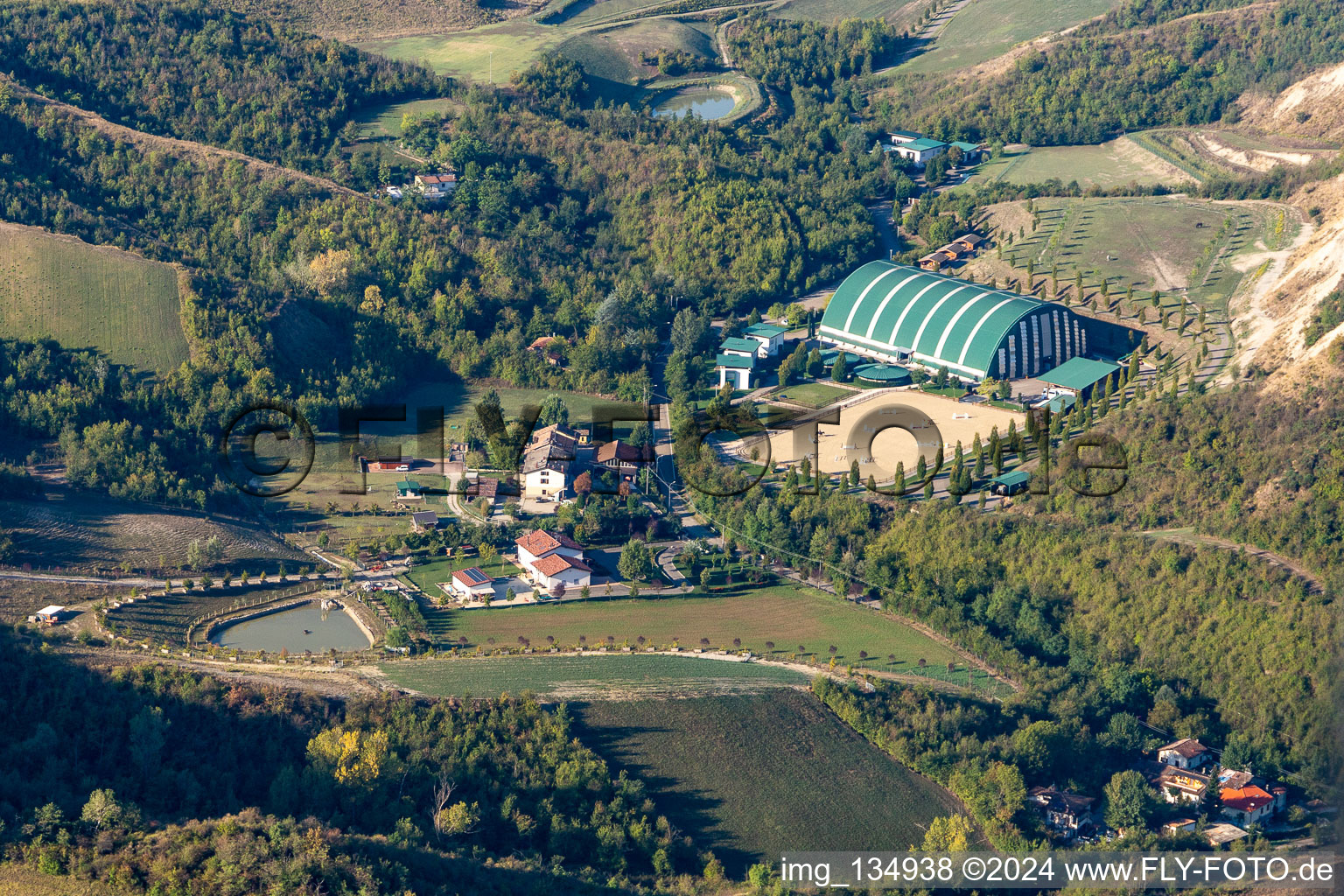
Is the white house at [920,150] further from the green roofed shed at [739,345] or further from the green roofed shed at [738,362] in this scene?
the green roofed shed at [738,362]

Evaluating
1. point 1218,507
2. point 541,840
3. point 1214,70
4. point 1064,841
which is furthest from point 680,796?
point 1214,70

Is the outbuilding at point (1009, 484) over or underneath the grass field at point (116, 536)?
over

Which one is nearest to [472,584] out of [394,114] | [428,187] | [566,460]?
[566,460]

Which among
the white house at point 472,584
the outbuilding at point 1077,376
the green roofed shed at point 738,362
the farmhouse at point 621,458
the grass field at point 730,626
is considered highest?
the green roofed shed at point 738,362

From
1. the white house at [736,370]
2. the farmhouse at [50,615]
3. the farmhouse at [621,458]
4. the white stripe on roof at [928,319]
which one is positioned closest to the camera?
the farmhouse at [50,615]

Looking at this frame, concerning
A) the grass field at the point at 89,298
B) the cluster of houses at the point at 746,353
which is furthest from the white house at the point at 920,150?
the grass field at the point at 89,298

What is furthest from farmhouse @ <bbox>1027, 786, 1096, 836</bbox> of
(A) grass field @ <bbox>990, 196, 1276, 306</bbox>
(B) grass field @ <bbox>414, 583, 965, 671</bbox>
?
(A) grass field @ <bbox>990, 196, 1276, 306</bbox>

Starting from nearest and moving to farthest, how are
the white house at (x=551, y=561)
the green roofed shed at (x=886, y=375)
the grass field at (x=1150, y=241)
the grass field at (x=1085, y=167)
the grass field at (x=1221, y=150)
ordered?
1. the white house at (x=551, y=561)
2. the green roofed shed at (x=886, y=375)
3. the grass field at (x=1150, y=241)
4. the grass field at (x=1221, y=150)
5. the grass field at (x=1085, y=167)

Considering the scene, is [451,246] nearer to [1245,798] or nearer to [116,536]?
[116,536]
